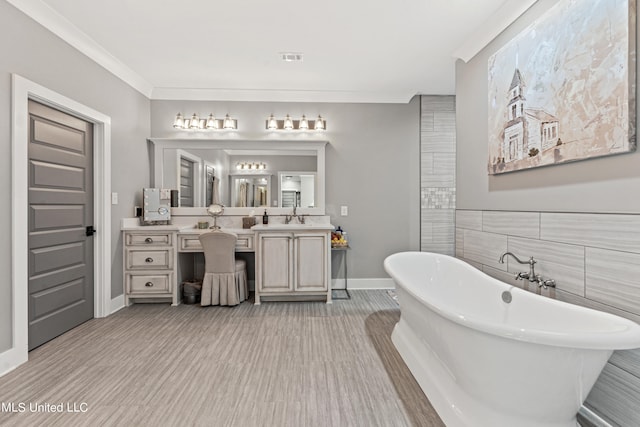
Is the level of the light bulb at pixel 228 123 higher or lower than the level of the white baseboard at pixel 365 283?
higher

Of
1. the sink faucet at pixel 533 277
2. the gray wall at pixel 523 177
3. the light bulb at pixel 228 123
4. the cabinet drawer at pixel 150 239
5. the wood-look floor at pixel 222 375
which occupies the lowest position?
the wood-look floor at pixel 222 375

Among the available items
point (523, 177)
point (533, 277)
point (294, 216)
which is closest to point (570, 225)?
point (533, 277)

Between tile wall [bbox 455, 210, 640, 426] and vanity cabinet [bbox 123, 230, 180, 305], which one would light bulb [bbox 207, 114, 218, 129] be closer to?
vanity cabinet [bbox 123, 230, 180, 305]

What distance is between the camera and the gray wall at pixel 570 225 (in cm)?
147

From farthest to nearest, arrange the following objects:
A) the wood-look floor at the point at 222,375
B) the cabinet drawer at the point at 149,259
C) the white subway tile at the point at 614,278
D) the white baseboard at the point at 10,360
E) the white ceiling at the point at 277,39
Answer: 1. the cabinet drawer at the point at 149,259
2. the white ceiling at the point at 277,39
3. the white baseboard at the point at 10,360
4. the wood-look floor at the point at 222,375
5. the white subway tile at the point at 614,278

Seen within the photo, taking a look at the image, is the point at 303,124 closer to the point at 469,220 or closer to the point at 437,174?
the point at 437,174

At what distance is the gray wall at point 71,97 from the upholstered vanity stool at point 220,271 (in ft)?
3.06

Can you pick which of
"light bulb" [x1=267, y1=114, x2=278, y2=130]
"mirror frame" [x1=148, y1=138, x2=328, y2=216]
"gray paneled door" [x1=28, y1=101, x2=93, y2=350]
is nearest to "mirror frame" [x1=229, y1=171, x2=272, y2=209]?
"mirror frame" [x1=148, y1=138, x2=328, y2=216]

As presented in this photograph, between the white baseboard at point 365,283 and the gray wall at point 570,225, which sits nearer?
the gray wall at point 570,225

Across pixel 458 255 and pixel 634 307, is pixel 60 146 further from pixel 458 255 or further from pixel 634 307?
pixel 634 307

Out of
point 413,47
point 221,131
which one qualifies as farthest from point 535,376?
point 221,131

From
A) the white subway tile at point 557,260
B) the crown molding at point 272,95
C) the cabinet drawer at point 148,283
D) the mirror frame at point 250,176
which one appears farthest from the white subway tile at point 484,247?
the cabinet drawer at point 148,283

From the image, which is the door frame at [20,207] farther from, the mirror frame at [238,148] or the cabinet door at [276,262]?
the cabinet door at [276,262]

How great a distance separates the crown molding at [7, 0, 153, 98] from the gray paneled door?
2.00 ft
